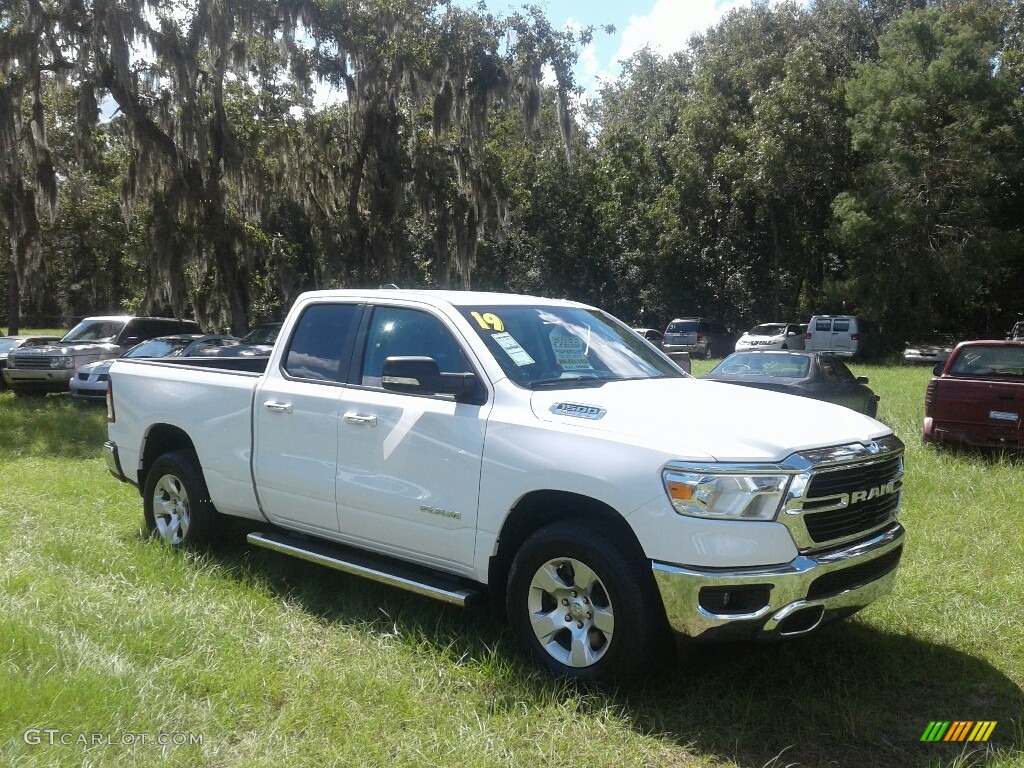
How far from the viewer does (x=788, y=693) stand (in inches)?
169

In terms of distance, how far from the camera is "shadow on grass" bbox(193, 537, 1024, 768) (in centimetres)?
381

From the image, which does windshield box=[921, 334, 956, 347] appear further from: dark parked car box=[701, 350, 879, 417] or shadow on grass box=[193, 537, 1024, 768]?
shadow on grass box=[193, 537, 1024, 768]

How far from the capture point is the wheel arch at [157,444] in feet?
21.6

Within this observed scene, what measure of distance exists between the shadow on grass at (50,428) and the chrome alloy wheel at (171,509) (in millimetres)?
5081

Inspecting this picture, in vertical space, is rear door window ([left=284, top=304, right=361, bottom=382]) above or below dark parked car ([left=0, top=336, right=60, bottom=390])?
above

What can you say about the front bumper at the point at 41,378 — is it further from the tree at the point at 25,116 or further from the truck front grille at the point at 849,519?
the truck front grille at the point at 849,519

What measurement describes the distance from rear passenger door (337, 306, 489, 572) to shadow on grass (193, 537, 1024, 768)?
0.51 meters

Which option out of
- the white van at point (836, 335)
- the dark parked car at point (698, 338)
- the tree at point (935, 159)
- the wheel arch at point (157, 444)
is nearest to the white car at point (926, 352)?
the white van at point (836, 335)

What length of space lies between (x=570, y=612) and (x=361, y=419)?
1.59 meters

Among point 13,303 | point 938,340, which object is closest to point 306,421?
point 13,303

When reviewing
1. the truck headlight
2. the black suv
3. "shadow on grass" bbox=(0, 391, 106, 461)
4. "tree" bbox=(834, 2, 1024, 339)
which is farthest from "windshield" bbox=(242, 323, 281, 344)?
"tree" bbox=(834, 2, 1024, 339)

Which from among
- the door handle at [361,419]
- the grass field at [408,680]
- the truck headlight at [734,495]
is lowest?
the grass field at [408,680]

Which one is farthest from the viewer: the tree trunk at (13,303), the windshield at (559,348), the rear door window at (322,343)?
the tree trunk at (13,303)

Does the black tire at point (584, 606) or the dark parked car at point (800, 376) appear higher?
the dark parked car at point (800, 376)
